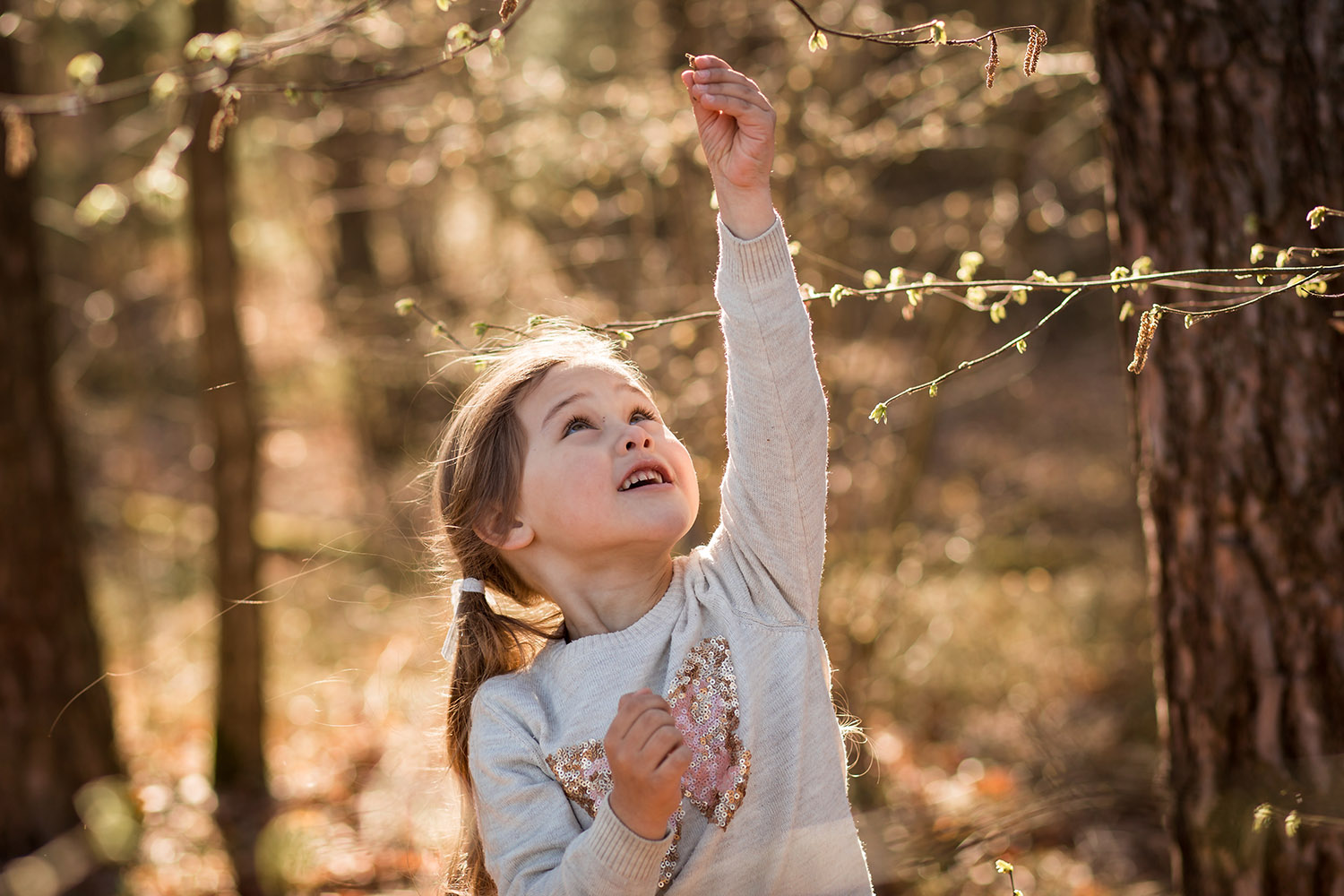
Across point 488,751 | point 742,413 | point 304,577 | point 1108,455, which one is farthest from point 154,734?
point 1108,455

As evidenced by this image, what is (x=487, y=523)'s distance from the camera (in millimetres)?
1936

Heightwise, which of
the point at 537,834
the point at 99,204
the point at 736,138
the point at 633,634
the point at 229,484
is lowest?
the point at 537,834

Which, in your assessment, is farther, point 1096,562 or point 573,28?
point 573,28

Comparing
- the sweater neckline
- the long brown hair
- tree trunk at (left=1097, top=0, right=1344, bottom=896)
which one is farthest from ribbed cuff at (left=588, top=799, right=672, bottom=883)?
tree trunk at (left=1097, top=0, right=1344, bottom=896)

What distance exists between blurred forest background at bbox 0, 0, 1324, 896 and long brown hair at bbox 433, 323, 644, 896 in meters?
0.14

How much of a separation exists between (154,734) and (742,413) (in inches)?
209

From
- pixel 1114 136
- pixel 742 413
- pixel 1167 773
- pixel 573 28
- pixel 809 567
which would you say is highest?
pixel 573 28

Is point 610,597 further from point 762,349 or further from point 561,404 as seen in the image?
point 762,349

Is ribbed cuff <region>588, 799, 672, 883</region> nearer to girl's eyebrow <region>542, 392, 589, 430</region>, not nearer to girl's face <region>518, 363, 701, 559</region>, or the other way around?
girl's face <region>518, 363, 701, 559</region>

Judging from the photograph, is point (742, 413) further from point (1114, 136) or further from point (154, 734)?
point (154, 734)

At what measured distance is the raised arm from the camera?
162cm

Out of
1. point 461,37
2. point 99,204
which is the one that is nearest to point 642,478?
point 461,37

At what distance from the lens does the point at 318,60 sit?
684 cm

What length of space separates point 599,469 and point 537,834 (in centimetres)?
56
